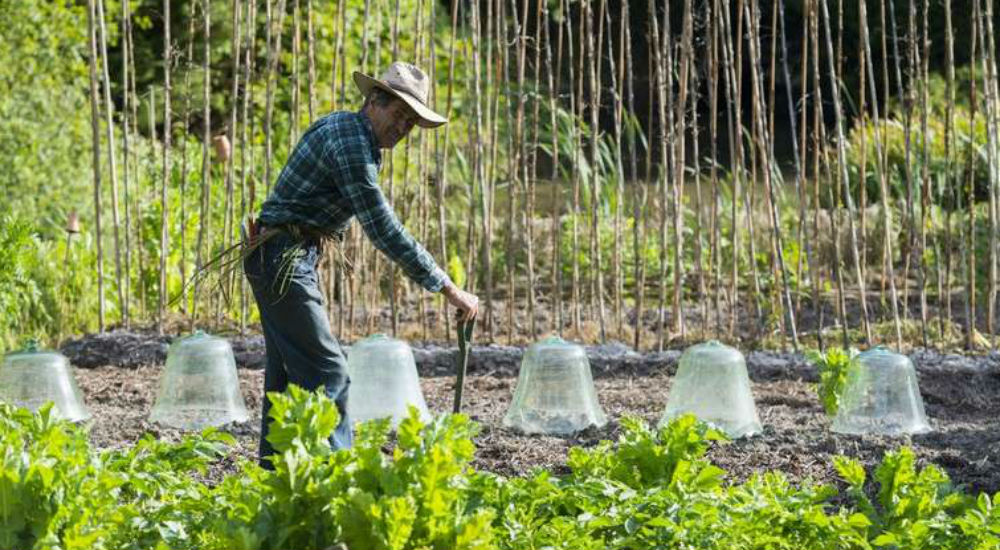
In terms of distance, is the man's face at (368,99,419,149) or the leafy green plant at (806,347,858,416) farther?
the leafy green plant at (806,347,858,416)

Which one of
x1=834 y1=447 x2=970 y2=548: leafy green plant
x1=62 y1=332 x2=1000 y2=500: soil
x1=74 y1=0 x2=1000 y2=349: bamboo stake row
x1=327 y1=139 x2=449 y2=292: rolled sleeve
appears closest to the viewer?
x1=834 y1=447 x2=970 y2=548: leafy green plant

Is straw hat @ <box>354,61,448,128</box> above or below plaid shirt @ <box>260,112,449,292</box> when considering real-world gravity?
above

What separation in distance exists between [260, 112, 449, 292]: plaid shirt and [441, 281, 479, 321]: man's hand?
0.08 ft

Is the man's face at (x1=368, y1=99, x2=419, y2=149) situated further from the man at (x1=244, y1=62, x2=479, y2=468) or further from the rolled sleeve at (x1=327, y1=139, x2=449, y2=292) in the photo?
the rolled sleeve at (x1=327, y1=139, x2=449, y2=292)

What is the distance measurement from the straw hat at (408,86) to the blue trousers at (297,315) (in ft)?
1.62

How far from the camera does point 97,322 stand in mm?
7898

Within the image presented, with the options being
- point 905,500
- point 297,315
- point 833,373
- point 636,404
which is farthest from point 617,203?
point 905,500

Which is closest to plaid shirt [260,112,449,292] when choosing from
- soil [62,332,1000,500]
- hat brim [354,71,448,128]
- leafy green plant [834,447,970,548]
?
hat brim [354,71,448,128]

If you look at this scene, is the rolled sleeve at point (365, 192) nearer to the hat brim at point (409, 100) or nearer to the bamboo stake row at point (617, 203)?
the hat brim at point (409, 100)

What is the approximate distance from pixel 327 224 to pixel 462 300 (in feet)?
1.51

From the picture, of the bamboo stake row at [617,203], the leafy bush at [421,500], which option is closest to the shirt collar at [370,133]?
the leafy bush at [421,500]

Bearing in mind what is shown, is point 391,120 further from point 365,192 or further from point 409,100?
point 365,192

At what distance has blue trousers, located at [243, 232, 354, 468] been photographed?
4355 mm

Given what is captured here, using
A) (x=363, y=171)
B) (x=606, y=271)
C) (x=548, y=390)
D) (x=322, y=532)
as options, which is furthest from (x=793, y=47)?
(x=322, y=532)
